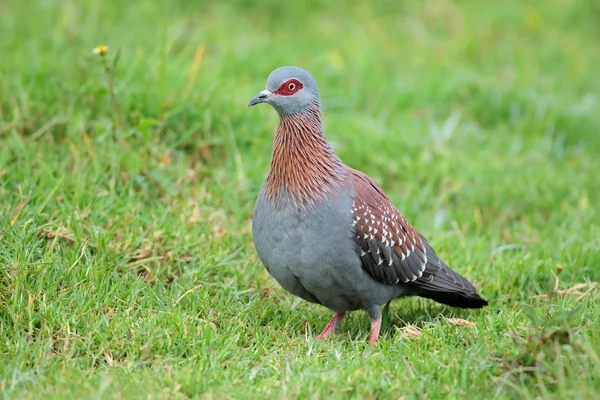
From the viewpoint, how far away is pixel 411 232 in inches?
202

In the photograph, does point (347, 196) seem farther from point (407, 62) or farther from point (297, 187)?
point (407, 62)

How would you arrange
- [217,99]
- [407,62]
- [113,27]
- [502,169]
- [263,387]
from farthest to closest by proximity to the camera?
[407,62]
[113,27]
[502,169]
[217,99]
[263,387]

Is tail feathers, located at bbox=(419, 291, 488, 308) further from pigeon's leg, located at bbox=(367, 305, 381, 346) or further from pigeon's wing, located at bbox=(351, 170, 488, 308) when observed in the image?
pigeon's leg, located at bbox=(367, 305, 381, 346)

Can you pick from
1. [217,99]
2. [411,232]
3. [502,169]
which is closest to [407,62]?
[502,169]

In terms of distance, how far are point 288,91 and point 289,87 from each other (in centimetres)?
3

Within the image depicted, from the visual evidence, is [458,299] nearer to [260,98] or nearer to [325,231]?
[325,231]

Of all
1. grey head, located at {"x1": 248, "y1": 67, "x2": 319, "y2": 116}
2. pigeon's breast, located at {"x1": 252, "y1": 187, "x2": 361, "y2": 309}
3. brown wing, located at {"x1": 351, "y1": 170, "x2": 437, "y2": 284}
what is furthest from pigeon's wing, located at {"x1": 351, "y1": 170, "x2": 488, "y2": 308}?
grey head, located at {"x1": 248, "y1": 67, "x2": 319, "y2": 116}

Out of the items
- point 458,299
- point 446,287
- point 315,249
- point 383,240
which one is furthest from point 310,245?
point 458,299

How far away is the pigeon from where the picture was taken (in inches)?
178

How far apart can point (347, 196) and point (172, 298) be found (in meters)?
1.26

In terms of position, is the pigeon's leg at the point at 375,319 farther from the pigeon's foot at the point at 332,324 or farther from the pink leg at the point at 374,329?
the pigeon's foot at the point at 332,324

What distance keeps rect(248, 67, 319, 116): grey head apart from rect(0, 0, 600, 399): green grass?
119 cm

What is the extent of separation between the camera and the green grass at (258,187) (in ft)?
12.9

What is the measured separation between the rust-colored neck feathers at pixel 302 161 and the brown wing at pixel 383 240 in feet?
0.71
